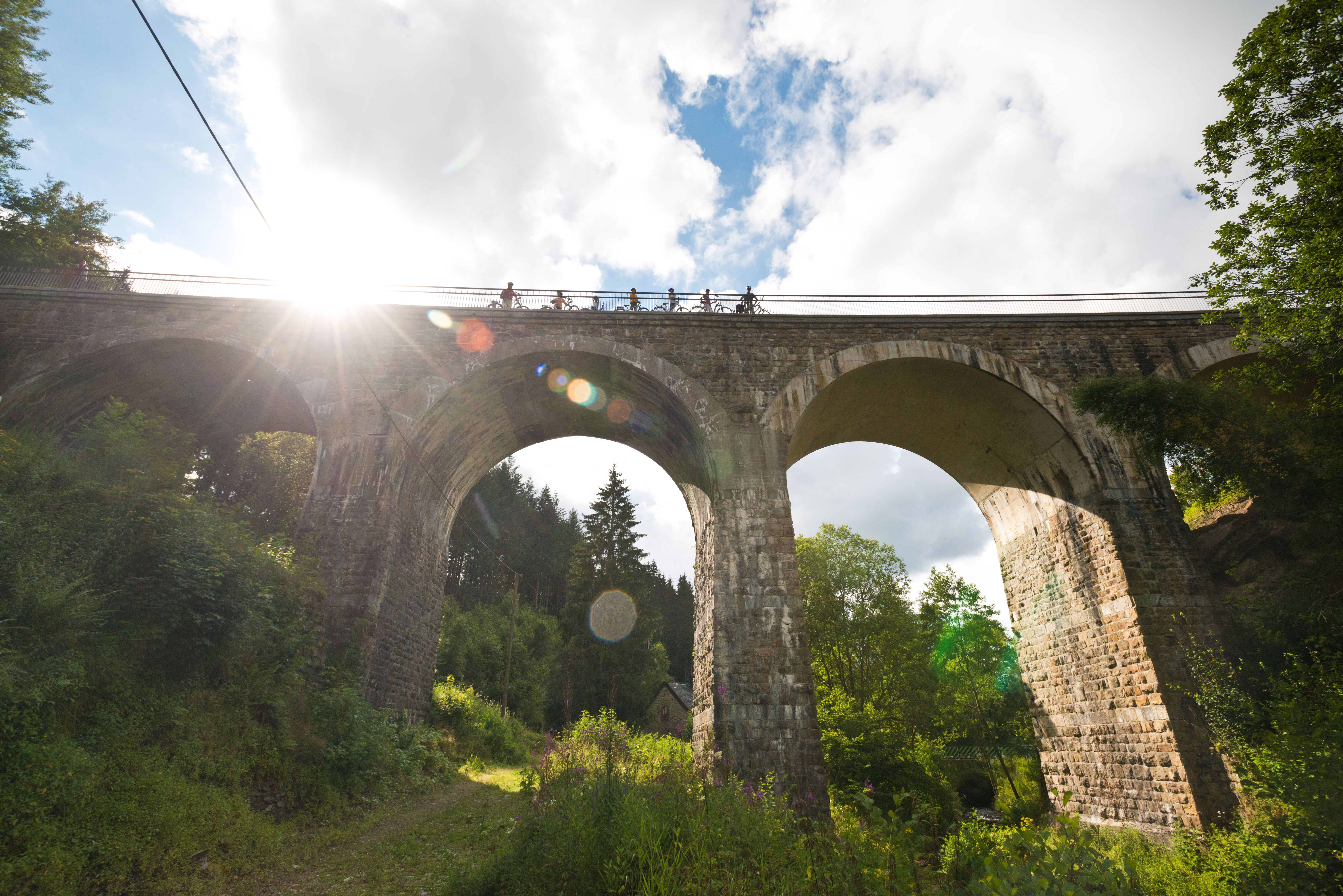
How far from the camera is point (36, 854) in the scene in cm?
514

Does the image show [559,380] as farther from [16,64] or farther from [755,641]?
[16,64]

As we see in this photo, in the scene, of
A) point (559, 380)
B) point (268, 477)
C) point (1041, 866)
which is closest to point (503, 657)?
point (268, 477)

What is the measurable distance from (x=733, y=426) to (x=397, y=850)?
9.32m

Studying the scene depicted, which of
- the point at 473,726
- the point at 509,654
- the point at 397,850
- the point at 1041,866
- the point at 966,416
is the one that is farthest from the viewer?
the point at 509,654

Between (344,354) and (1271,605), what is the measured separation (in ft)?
61.7

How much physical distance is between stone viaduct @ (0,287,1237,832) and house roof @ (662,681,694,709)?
902 inches

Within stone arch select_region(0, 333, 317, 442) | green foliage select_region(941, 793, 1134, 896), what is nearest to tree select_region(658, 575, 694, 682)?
stone arch select_region(0, 333, 317, 442)

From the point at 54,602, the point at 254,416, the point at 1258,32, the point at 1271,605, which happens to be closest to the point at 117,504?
the point at 54,602

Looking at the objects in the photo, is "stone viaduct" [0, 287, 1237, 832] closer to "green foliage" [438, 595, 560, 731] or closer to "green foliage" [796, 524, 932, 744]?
"green foliage" [796, 524, 932, 744]

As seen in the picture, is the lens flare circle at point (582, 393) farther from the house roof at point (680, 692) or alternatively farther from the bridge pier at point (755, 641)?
the house roof at point (680, 692)

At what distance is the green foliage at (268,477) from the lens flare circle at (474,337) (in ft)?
60.3

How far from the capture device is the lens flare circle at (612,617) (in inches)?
1452

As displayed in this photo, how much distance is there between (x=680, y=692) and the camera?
36906mm

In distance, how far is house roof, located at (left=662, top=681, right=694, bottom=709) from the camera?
35.8 m
